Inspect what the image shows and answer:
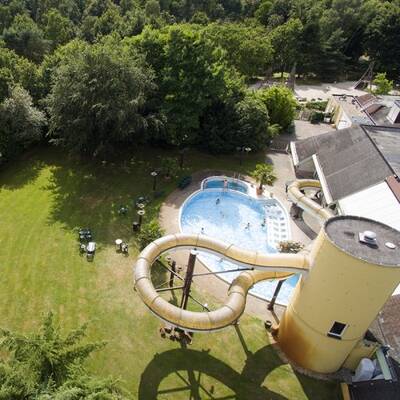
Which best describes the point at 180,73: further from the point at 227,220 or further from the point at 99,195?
the point at 227,220

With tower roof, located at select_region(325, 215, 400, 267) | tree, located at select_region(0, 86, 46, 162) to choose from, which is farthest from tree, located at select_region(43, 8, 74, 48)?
tower roof, located at select_region(325, 215, 400, 267)

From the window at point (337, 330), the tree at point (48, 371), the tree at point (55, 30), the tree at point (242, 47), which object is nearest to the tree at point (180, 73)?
the tree at point (242, 47)

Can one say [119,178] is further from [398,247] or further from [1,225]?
[398,247]

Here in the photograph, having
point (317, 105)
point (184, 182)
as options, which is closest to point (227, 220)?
point (184, 182)

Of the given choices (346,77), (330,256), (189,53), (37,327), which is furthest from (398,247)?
(346,77)

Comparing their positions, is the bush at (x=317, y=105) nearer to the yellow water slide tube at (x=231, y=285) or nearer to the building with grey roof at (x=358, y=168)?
the building with grey roof at (x=358, y=168)
